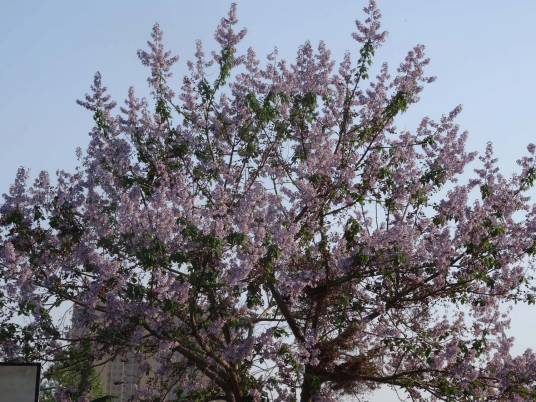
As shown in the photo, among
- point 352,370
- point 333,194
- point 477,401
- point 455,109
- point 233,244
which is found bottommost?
point 477,401

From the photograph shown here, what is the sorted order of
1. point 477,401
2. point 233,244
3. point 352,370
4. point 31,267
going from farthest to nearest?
1. point 352,370
2. point 477,401
3. point 31,267
4. point 233,244

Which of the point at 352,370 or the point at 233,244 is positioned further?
the point at 352,370

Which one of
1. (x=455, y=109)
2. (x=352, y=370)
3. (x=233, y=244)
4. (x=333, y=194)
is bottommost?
(x=352, y=370)

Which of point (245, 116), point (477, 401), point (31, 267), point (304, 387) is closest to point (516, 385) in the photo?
point (477, 401)

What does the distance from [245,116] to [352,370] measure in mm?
5055

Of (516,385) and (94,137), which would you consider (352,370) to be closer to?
(516,385)

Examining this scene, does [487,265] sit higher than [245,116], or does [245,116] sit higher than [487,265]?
[245,116]

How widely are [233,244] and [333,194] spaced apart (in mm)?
2932

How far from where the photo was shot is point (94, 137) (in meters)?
14.4

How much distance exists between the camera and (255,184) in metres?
14.6

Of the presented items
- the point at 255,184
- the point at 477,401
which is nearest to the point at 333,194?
the point at 255,184

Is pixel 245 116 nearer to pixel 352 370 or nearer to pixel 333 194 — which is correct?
pixel 333 194

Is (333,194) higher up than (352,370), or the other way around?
(333,194)

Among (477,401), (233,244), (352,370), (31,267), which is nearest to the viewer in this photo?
(233,244)
